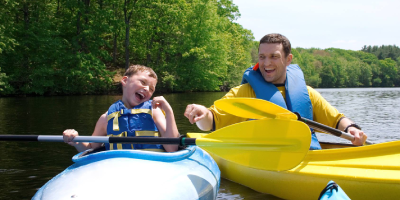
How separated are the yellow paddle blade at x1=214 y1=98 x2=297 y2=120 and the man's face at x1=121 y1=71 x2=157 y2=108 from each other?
1.94 feet

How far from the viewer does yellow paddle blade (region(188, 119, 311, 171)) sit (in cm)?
270

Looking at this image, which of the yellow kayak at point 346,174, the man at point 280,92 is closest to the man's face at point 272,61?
the man at point 280,92

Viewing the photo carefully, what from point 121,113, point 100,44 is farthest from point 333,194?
point 100,44

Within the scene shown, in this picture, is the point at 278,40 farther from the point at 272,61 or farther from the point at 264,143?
the point at 264,143

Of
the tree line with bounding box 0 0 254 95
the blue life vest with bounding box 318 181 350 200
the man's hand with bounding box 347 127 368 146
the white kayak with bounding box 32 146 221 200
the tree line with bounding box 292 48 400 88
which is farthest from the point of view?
the tree line with bounding box 292 48 400 88

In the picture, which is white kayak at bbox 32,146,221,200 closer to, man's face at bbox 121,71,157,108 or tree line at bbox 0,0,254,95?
man's face at bbox 121,71,157,108

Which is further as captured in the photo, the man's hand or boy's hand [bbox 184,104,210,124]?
the man's hand

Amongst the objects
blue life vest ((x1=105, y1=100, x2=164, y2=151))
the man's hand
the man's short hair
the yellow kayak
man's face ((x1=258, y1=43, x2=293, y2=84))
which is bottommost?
the yellow kayak

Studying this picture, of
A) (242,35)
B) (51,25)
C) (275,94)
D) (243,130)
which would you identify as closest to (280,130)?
(243,130)

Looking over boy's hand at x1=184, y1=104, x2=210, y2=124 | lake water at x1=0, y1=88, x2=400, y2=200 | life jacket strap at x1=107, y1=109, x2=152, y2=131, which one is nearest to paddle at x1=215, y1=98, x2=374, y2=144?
boy's hand at x1=184, y1=104, x2=210, y2=124

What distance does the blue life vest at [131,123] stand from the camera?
2734 millimetres

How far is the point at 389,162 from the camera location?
262 cm

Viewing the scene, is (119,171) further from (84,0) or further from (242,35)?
(242,35)

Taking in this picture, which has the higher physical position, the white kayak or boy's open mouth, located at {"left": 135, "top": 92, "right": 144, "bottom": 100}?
boy's open mouth, located at {"left": 135, "top": 92, "right": 144, "bottom": 100}
